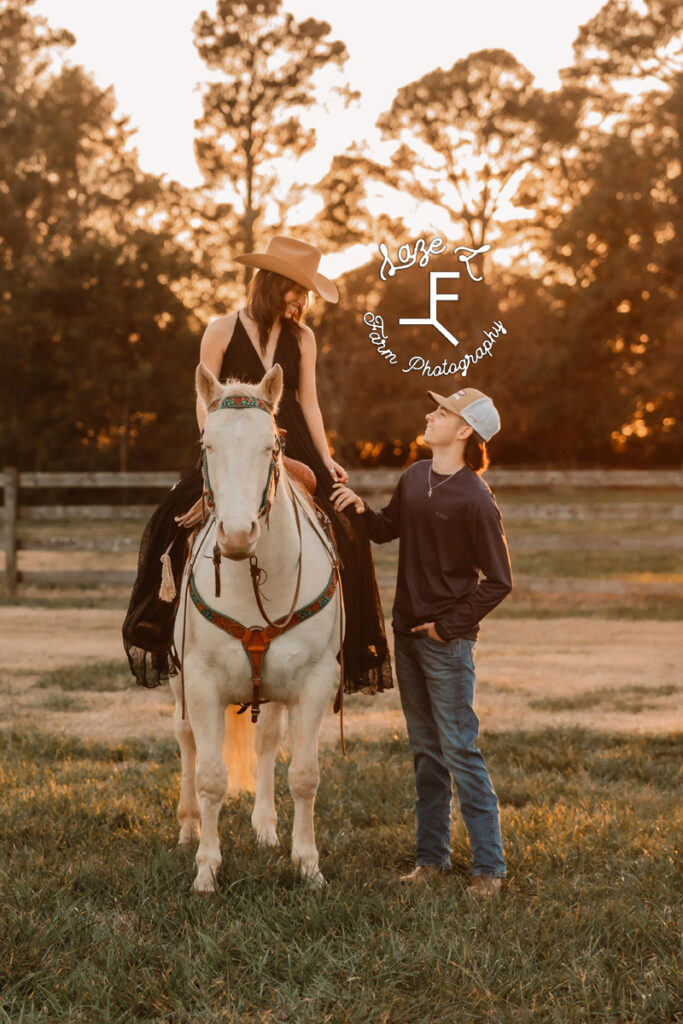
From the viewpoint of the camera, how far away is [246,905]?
12.9 ft

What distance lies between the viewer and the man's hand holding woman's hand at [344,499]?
15.7ft

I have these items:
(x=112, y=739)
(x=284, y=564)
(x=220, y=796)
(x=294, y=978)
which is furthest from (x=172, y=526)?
(x=112, y=739)

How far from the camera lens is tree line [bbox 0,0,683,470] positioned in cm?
3158

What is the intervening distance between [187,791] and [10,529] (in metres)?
11.1

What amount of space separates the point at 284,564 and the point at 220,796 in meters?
0.95

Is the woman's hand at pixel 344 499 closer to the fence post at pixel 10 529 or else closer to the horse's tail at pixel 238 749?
the horse's tail at pixel 238 749

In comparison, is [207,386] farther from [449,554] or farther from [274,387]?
[449,554]

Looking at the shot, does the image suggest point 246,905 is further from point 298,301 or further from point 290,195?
point 290,195

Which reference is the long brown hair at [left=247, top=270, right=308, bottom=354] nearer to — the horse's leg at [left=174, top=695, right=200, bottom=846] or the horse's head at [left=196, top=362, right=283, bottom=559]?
the horse's head at [left=196, top=362, right=283, bottom=559]

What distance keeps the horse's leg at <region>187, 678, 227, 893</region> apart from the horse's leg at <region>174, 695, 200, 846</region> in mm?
476

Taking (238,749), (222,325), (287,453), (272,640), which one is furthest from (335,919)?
(222,325)

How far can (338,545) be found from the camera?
495 cm

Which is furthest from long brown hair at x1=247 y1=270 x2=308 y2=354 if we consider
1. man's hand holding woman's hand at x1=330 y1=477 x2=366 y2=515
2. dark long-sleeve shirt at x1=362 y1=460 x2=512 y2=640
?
dark long-sleeve shirt at x1=362 y1=460 x2=512 y2=640

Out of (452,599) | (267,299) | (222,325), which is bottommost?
(452,599)
